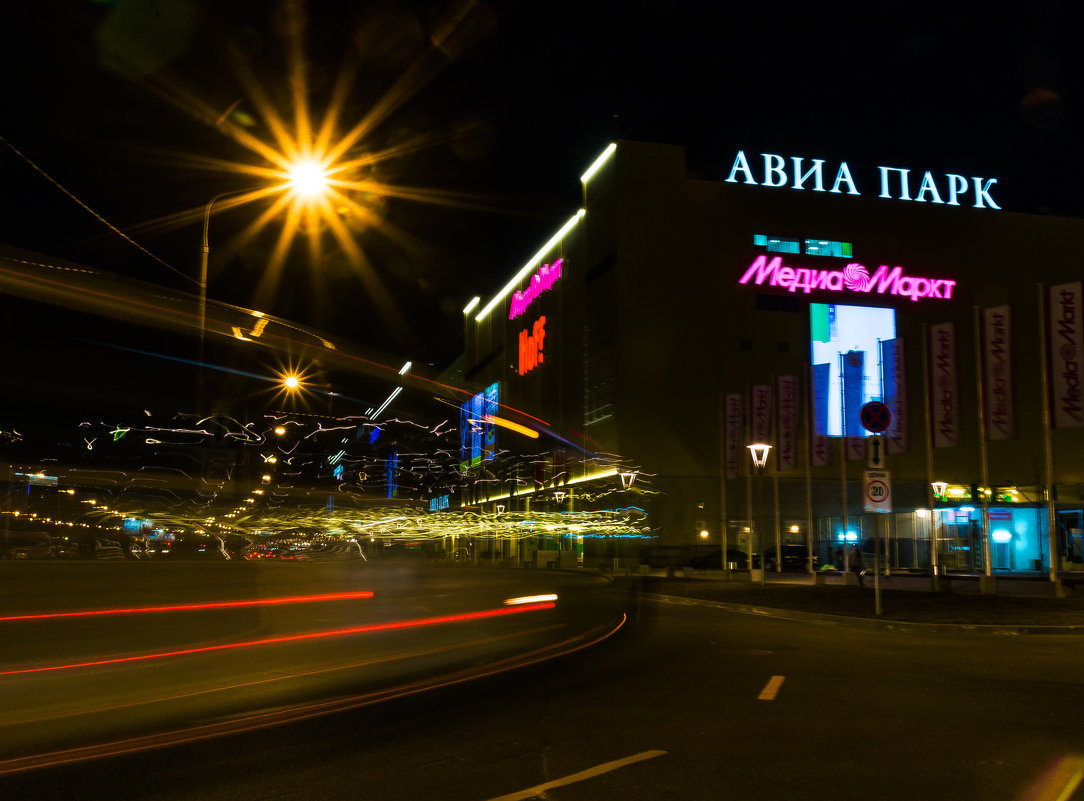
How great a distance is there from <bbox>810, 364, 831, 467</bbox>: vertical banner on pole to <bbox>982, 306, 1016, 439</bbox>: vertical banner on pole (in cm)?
757

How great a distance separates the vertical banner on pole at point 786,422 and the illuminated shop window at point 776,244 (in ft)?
69.0

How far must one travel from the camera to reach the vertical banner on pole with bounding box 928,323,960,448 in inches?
1148

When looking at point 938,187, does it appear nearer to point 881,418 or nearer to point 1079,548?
point 1079,548

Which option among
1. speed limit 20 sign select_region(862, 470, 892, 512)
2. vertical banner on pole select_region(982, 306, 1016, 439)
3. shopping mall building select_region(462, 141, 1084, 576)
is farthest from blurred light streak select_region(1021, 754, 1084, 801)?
shopping mall building select_region(462, 141, 1084, 576)

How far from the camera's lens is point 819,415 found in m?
38.1

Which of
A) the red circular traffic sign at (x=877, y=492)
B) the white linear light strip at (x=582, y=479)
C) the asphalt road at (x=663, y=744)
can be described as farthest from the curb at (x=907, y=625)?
the white linear light strip at (x=582, y=479)

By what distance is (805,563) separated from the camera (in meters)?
44.2

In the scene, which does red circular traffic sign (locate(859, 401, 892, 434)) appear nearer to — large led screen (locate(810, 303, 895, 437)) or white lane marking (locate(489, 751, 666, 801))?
white lane marking (locate(489, 751, 666, 801))

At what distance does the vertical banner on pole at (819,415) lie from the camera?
35.4 metres

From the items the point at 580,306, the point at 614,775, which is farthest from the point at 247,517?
the point at 580,306

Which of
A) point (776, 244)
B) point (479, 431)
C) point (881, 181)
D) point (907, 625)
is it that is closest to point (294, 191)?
point (907, 625)

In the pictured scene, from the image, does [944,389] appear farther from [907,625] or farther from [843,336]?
[843,336]

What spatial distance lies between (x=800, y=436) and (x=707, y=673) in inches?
1784

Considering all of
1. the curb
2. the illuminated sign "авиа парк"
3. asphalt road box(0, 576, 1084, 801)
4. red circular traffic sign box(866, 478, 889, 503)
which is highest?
the illuminated sign "авиа парк"
